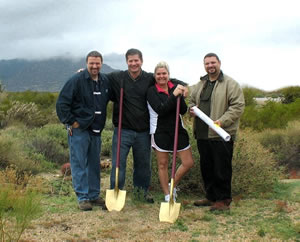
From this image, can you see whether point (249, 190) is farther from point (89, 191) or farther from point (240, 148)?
point (89, 191)

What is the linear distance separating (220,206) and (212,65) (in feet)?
6.98

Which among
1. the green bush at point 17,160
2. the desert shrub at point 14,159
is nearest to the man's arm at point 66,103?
the green bush at point 17,160

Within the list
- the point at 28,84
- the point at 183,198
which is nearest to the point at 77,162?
the point at 183,198

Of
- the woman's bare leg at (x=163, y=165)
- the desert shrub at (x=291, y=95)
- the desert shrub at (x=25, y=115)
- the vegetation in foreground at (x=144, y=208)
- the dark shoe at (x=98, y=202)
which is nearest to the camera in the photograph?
the vegetation in foreground at (x=144, y=208)

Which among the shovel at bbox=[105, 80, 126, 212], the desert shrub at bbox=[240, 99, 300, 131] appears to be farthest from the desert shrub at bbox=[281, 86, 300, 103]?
the shovel at bbox=[105, 80, 126, 212]

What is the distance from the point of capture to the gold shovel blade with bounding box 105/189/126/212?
646cm

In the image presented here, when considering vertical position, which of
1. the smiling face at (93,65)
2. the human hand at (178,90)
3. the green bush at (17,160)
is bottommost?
the green bush at (17,160)

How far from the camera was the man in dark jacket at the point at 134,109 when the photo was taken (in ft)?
21.5

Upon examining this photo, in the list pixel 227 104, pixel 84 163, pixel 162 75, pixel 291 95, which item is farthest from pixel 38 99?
pixel 227 104

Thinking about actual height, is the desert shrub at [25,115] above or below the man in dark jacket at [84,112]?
below

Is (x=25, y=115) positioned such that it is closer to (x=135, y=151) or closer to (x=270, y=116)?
(x=270, y=116)

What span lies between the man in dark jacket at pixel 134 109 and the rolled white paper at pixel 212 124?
83 centimetres

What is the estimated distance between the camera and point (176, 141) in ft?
20.4

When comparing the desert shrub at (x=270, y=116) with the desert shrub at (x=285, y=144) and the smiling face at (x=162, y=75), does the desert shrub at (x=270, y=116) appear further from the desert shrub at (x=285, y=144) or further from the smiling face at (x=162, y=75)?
the smiling face at (x=162, y=75)
